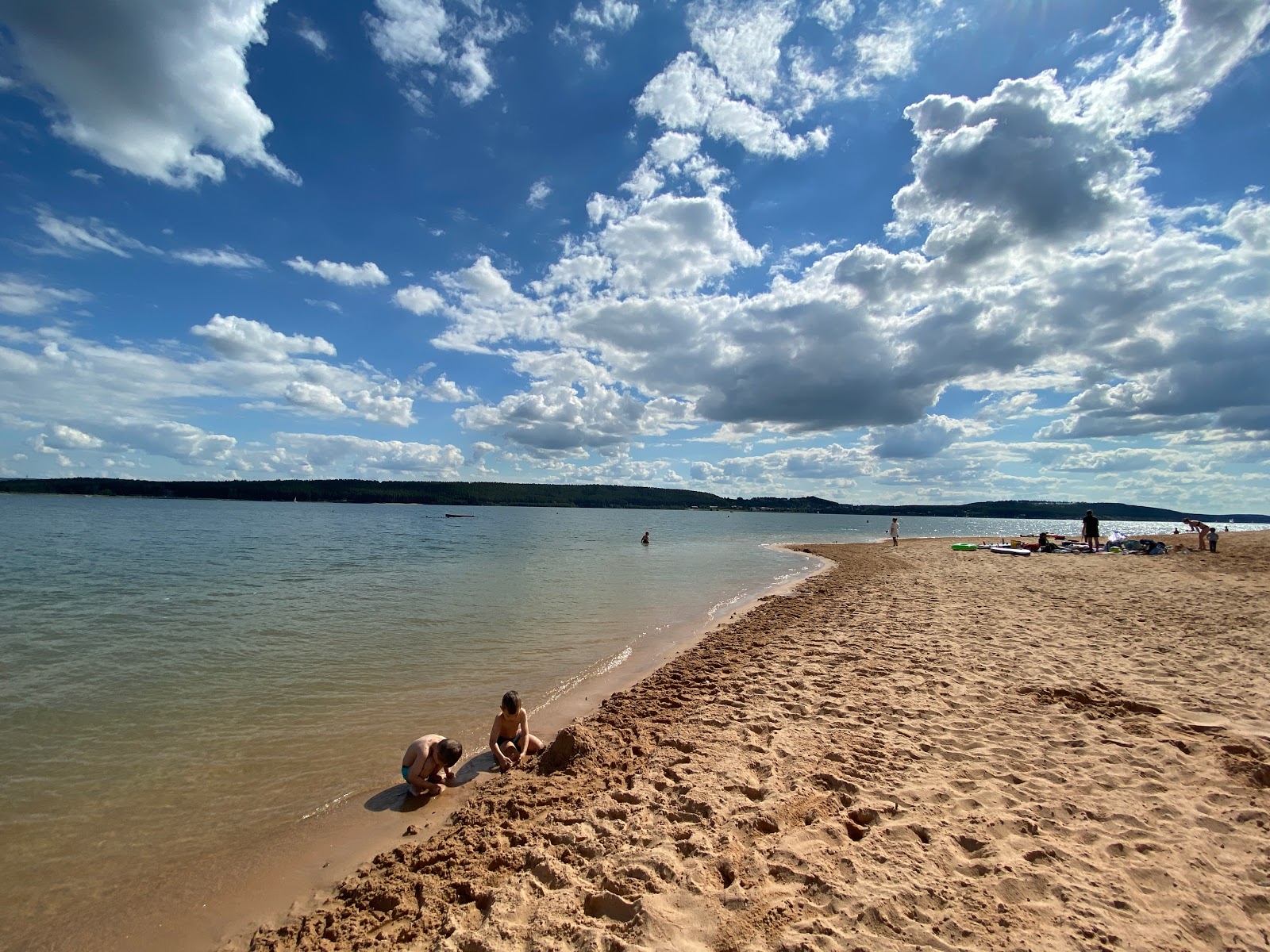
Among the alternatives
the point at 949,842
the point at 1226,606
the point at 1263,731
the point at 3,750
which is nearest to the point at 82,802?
the point at 3,750

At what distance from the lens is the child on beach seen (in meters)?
7.23

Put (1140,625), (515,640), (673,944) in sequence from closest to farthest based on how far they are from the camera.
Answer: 1. (673,944)
2. (1140,625)
3. (515,640)

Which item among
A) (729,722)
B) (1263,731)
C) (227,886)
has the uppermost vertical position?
(1263,731)

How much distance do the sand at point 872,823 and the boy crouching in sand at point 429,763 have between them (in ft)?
1.13

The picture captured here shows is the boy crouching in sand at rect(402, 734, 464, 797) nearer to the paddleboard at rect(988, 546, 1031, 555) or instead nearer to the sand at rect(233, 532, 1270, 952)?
the sand at rect(233, 532, 1270, 952)

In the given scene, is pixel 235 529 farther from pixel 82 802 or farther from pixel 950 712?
pixel 950 712

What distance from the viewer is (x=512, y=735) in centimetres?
749

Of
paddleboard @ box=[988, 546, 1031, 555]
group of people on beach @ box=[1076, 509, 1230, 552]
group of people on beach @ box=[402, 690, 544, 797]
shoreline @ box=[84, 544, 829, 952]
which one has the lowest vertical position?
shoreline @ box=[84, 544, 829, 952]

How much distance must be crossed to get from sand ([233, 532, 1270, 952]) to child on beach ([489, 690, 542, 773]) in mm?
510

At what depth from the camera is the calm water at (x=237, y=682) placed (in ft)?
18.7

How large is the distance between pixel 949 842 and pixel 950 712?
329 cm

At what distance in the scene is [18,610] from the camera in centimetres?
1628

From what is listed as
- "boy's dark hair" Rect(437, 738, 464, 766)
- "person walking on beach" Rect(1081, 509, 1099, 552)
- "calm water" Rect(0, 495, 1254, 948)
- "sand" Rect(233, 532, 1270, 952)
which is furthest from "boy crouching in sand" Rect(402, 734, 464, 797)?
"person walking on beach" Rect(1081, 509, 1099, 552)

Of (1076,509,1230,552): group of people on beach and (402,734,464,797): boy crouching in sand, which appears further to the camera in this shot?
(1076,509,1230,552): group of people on beach
